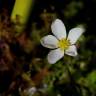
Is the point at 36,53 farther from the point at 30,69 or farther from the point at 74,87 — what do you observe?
the point at 74,87

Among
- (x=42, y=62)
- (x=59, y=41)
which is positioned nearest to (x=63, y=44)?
(x=59, y=41)

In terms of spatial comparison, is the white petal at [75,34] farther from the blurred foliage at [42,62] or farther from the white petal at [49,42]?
the blurred foliage at [42,62]

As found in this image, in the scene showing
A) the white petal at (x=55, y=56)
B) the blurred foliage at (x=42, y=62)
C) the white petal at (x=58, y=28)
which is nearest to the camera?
the white petal at (x=55, y=56)

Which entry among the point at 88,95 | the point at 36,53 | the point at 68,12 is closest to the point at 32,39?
the point at 36,53

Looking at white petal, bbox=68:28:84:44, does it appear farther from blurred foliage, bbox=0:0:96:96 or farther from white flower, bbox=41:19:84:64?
blurred foliage, bbox=0:0:96:96

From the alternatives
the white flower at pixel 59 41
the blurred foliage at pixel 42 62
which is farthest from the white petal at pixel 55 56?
the blurred foliage at pixel 42 62

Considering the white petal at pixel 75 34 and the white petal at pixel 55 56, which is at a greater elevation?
the white petal at pixel 75 34
